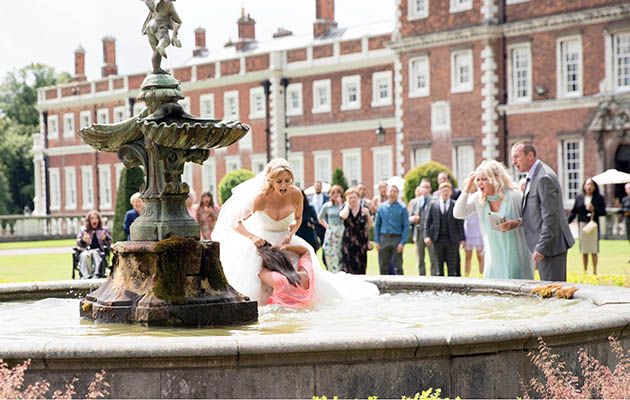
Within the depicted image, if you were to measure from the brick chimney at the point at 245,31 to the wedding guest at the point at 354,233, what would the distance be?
4756cm

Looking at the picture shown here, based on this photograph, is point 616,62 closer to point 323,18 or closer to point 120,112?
point 323,18

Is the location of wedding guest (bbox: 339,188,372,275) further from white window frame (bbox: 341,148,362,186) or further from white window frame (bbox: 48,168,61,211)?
white window frame (bbox: 48,168,61,211)

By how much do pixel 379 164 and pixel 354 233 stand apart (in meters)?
33.1

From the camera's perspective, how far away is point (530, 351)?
6.89 m

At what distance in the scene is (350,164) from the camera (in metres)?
51.3

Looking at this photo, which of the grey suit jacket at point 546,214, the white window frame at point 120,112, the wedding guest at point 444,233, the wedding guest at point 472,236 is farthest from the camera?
the white window frame at point 120,112

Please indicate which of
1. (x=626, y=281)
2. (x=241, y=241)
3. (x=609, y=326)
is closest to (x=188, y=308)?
(x=241, y=241)

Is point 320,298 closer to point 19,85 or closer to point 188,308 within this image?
point 188,308

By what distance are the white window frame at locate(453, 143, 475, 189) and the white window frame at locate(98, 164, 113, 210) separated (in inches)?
1085

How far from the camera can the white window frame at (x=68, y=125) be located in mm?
67188

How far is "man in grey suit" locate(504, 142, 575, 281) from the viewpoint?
1054 centimetres

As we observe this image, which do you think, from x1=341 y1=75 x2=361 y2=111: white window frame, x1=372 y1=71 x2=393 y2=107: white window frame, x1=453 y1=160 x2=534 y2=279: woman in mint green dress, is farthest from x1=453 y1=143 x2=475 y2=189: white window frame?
x1=453 y1=160 x2=534 y2=279: woman in mint green dress

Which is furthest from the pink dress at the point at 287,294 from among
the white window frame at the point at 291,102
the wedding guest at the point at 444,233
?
the white window frame at the point at 291,102

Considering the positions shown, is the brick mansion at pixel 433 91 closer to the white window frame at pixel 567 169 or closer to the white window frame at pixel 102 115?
the white window frame at pixel 567 169
